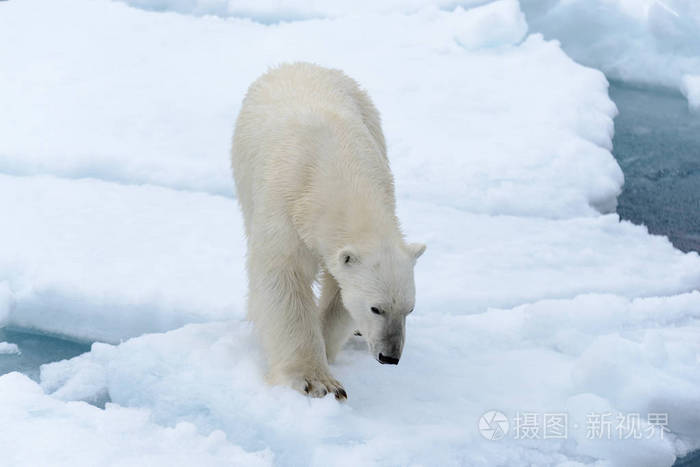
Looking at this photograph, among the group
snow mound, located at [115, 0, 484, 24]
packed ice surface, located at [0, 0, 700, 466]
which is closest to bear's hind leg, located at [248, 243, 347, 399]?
packed ice surface, located at [0, 0, 700, 466]

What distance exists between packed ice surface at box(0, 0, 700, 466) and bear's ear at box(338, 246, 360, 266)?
484mm

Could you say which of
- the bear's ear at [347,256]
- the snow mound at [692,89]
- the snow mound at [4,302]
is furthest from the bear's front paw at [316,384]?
the snow mound at [692,89]

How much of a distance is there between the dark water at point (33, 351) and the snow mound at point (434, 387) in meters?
0.16

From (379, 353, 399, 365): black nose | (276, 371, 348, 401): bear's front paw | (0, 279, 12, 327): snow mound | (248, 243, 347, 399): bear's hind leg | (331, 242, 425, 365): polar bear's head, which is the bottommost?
(0, 279, 12, 327): snow mound

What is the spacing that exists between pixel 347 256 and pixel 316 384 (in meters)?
0.50

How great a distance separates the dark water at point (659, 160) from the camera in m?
5.40

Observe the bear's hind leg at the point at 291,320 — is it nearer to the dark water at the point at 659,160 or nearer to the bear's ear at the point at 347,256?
the bear's ear at the point at 347,256

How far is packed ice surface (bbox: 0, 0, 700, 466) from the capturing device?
2963mm

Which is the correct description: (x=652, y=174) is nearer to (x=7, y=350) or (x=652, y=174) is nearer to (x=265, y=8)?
(x=265, y=8)

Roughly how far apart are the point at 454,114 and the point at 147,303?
3.01m

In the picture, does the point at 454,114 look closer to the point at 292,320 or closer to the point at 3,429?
the point at 292,320

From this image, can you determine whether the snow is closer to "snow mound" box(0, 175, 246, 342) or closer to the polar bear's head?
"snow mound" box(0, 175, 246, 342)

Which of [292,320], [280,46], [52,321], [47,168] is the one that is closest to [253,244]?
[292,320]

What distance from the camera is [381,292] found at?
275 cm
